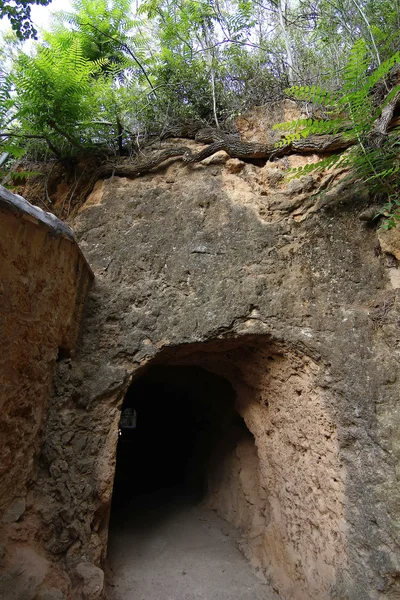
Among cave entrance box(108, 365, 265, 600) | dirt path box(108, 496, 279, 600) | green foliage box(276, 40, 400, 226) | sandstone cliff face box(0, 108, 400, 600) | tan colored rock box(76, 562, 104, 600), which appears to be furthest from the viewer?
cave entrance box(108, 365, 265, 600)

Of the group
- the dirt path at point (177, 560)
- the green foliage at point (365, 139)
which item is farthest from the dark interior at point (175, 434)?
the green foliage at point (365, 139)

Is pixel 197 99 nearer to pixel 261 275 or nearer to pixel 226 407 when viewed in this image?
pixel 261 275

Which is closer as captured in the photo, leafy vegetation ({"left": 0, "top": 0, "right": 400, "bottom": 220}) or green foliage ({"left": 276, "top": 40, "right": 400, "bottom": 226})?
green foliage ({"left": 276, "top": 40, "right": 400, "bottom": 226})

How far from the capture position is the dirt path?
2.87m

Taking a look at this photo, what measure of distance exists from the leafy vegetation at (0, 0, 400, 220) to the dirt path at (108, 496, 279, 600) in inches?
133

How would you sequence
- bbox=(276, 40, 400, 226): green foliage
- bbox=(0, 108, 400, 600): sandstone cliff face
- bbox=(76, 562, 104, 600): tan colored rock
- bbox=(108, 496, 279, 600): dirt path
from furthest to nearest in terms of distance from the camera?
bbox=(108, 496, 279, 600): dirt path
bbox=(276, 40, 400, 226): green foliage
bbox=(0, 108, 400, 600): sandstone cliff face
bbox=(76, 562, 104, 600): tan colored rock

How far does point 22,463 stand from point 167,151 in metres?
2.91

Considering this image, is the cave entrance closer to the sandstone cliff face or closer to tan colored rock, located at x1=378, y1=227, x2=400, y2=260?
the sandstone cliff face

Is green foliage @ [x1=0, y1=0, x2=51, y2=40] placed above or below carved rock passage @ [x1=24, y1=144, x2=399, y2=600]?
above

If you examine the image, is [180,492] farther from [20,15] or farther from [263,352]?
[20,15]

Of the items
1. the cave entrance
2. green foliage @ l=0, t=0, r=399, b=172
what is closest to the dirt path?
the cave entrance

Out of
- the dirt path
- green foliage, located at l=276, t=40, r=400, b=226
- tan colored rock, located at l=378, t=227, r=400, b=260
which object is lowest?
the dirt path

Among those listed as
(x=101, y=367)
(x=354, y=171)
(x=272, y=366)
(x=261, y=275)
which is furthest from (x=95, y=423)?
(x=354, y=171)

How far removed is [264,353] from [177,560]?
81.2 inches
